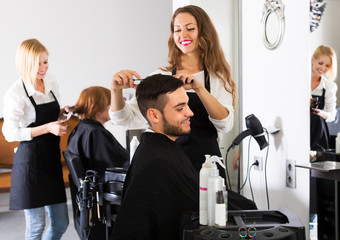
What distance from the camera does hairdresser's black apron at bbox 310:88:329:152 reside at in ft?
5.62

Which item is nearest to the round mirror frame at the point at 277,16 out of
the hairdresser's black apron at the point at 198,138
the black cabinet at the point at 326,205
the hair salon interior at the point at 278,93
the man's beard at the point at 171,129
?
the hair salon interior at the point at 278,93

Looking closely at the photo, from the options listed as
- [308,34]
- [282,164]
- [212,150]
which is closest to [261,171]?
[282,164]

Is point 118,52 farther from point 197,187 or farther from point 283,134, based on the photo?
point 197,187

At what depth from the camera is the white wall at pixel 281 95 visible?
1806 millimetres

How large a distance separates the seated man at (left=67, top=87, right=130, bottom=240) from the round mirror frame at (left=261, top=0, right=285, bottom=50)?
1.15 meters

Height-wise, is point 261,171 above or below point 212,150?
below

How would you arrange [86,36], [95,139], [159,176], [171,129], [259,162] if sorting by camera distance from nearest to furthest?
[159,176] < [171,129] < [259,162] < [95,139] < [86,36]

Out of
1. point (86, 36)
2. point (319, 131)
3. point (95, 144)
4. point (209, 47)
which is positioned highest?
point (86, 36)

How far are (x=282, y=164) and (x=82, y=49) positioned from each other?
305cm

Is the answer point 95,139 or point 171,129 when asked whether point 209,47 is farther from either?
point 95,139

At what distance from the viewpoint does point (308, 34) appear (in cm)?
175

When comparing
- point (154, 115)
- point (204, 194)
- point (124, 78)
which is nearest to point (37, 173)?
point (124, 78)

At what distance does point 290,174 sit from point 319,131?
11.8 inches

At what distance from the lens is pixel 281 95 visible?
196 centimetres
